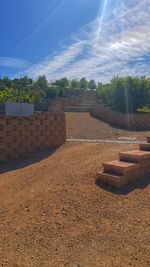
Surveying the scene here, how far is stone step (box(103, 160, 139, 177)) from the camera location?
4.67 meters

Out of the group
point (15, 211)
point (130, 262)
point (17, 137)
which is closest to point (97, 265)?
point (130, 262)

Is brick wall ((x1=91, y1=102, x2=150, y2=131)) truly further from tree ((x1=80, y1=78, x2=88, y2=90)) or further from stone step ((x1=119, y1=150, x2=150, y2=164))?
tree ((x1=80, y1=78, x2=88, y2=90))

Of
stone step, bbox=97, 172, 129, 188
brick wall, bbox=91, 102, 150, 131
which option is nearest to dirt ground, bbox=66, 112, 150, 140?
brick wall, bbox=91, 102, 150, 131

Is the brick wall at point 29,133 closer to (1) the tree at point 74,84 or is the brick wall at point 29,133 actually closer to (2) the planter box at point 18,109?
(2) the planter box at point 18,109

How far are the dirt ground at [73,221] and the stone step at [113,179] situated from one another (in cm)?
11

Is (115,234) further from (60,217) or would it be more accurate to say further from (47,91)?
(47,91)

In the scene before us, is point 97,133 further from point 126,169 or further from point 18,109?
point 126,169

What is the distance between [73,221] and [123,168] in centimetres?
122

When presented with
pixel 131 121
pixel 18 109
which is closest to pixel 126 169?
pixel 18 109

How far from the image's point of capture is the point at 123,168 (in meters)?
4.66

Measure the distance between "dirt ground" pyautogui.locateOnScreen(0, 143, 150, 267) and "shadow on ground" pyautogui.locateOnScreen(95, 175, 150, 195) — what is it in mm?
14

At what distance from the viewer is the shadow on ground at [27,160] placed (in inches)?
277

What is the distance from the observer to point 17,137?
794 centimetres

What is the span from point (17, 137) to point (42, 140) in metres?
0.74
